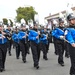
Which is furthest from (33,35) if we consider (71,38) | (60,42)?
(71,38)

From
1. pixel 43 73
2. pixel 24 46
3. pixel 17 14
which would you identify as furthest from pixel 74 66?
pixel 17 14

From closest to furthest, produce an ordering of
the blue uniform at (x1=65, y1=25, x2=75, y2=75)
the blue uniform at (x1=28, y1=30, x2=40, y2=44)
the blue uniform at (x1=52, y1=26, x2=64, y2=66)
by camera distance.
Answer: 1. the blue uniform at (x1=65, y1=25, x2=75, y2=75)
2. the blue uniform at (x1=28, y1=30, x2=40, y2=44)
3. the blue uniform at (x1=52, y1=26, x2=64, y2=66)

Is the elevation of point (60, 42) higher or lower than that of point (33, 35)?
lower

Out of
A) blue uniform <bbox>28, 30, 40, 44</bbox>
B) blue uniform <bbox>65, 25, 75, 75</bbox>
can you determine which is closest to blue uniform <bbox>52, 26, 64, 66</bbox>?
blue uniform <bbox>28, 30, 40, 44</bbox>

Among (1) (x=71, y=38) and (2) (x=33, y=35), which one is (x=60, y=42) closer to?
(2) (x=33, y=35)

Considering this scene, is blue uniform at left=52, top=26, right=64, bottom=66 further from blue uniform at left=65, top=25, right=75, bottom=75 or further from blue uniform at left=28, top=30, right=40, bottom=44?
blue uniform at left=65, top=25, right=75, bottom=75

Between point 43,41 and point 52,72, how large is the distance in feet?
15.6

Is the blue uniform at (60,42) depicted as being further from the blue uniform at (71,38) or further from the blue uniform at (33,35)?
the blue uniform at (71,38)

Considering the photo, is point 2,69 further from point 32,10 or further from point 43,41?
point 32,10

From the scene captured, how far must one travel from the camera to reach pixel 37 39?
11242 millimetres

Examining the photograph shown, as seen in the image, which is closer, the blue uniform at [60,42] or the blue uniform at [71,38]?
the blue uniform at [71,38]

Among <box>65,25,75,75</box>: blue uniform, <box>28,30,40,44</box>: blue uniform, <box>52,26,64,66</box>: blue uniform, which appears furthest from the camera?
<box>52,26,64,66</box>: blue uniform

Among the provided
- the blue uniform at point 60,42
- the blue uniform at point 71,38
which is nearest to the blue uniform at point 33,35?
the blue uniform at point 60,42

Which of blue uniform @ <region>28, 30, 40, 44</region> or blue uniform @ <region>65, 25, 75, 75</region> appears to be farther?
blue uniform @ <region>28, 30, 40, 44</region>
